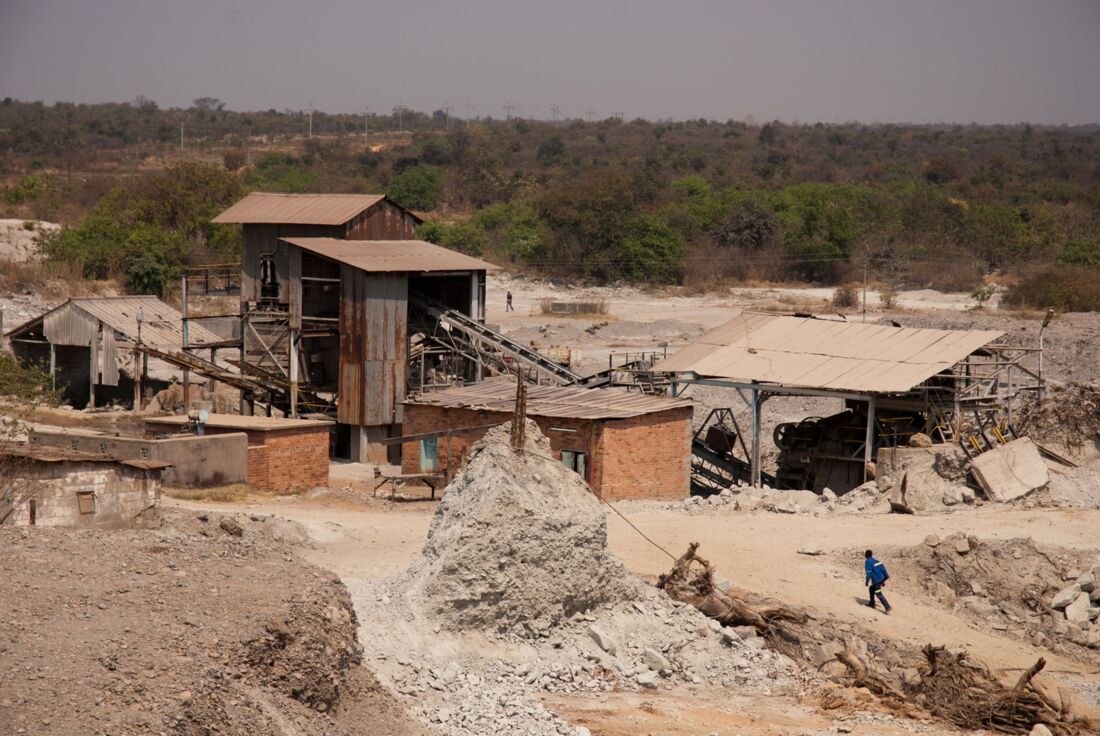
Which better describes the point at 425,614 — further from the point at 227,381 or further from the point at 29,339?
the point at 29,339

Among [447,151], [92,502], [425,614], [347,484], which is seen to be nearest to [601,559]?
[425,614]

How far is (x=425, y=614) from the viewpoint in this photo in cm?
1902

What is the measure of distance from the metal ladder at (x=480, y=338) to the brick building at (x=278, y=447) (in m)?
7.04

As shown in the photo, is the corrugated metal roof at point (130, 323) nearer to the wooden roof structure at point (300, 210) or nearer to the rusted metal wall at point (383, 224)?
the wooden roof structure at point (300, 210)

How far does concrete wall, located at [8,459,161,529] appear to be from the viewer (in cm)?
2145

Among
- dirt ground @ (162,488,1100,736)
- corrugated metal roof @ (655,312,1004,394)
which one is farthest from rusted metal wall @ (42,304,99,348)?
corrugated metal roof @ (655,312,1004,394)

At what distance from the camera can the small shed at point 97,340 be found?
4047 centimetres

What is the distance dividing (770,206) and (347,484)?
182 feet

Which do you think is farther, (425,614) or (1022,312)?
(1022,312)

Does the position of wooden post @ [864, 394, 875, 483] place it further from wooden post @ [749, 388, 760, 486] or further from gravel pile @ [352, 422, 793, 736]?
gravel pile @ [352, 422, 793, 736]

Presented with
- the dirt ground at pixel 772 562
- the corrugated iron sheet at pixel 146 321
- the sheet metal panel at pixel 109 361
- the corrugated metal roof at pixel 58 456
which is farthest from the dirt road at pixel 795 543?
the sheet metal panel at pixel 109 361

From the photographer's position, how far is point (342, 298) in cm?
3672

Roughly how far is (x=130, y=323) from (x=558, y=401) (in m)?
15.0

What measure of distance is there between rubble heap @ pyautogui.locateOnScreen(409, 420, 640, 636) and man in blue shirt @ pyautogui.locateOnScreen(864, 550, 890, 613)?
492 cm
